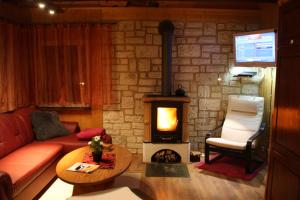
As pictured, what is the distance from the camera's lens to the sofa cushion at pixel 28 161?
2.64 m

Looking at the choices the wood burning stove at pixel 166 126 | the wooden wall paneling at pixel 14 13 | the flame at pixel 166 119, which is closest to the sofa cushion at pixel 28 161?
the wood burning stove at pixel 166 126

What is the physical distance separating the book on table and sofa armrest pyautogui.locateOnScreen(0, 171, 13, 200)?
56 cm

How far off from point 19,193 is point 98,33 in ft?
8.75

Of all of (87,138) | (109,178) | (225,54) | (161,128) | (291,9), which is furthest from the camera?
(225,54)

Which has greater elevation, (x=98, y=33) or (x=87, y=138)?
(x=98, y=33)

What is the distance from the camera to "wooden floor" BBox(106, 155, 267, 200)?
10.1ft

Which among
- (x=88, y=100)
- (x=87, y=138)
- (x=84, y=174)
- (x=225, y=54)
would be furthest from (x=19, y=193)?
(x=225, y=54)

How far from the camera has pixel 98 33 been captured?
4234 mm

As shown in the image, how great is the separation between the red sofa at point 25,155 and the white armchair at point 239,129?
1999mm

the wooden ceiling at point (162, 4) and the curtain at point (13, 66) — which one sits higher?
the wooden ceiling at point (162, 4)

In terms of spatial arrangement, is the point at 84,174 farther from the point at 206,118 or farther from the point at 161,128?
the point at 206,118

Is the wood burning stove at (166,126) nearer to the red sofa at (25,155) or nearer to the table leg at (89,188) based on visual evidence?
the red sofa at (25,155)

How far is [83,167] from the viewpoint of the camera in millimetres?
2713

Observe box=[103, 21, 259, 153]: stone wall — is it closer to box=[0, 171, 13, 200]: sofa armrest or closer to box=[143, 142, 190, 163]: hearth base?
box=[143, 142, 190, 163]: hearth base
